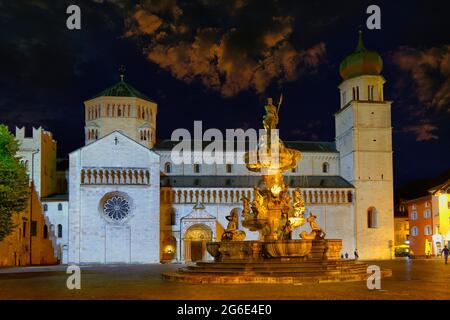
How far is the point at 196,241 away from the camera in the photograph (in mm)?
69688

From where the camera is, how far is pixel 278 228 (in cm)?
3041

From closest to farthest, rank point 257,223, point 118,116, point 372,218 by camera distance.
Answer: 1. point 257,223
2. point 372,218
3. point 118,116

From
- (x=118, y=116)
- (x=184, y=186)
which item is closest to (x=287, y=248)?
(x=184, y=186)

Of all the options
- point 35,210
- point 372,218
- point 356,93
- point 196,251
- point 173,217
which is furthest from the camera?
point 356,93

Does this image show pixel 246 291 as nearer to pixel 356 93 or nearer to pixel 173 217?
pixel 173 217

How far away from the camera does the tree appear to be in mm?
46625

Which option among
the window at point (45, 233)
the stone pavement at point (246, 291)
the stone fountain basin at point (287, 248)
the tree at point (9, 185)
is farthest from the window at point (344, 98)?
the stone pavement at point (246, 291)

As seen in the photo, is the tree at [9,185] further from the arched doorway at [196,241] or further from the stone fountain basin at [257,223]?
the arched doorway at [196,241]

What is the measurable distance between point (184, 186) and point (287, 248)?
4368 centimetres

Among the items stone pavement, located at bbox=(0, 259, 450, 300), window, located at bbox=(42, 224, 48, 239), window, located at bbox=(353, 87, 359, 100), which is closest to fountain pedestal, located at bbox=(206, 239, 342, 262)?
stone pavement, located at bbox=(0, 259, 450, 300)

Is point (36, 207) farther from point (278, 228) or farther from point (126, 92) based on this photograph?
point (278, 228)

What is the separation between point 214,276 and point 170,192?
4471 centimetres

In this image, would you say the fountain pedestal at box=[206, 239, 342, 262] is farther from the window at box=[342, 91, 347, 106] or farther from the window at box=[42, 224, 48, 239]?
the window at box=[342, 91, 347, 106]

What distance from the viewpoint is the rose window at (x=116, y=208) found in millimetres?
67688
